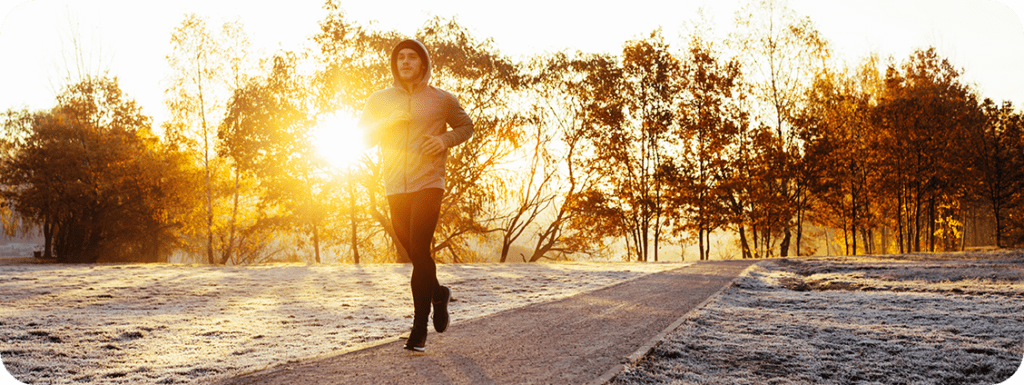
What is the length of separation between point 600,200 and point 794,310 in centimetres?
1972

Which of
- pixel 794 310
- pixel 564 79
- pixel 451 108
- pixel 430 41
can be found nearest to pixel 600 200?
pixel 564 79

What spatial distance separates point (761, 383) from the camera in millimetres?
3123

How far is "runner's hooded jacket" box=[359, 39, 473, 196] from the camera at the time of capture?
379cm

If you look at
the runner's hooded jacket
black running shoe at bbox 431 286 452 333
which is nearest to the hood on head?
the runner's hooded jacket

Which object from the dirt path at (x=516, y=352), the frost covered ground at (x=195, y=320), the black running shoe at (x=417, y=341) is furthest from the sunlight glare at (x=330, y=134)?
the black running shoe at (x=417, y=341)

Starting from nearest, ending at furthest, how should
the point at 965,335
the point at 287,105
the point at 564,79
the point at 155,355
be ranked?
the point at 155,355
the point at 965,335
the point at 287,105
the point at 564,79

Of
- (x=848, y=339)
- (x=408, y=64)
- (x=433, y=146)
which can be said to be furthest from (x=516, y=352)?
(x=848, y=339)

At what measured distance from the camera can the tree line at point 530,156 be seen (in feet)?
70.2

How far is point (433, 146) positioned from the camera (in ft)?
12.2

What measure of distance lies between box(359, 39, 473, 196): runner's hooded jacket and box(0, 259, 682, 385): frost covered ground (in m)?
1.20

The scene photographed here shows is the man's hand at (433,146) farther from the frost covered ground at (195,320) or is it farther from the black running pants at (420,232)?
the frost covered ground at (195,320)

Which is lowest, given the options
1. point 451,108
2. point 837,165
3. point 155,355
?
point 155,355

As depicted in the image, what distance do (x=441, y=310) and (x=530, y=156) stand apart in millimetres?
22545

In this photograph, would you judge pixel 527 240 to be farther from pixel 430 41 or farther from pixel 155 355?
pixel 155 355
